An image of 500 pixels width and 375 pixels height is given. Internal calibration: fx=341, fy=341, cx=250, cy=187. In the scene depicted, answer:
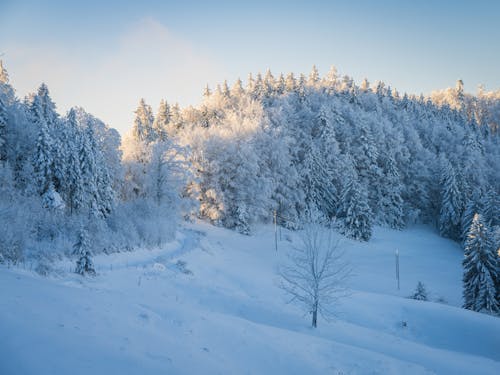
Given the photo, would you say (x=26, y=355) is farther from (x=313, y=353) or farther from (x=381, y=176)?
(x=381, y=176)

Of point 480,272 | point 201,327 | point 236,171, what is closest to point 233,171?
point 236,171

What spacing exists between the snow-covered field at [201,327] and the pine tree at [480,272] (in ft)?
11.9

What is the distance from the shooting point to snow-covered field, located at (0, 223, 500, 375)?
6301 millimetres

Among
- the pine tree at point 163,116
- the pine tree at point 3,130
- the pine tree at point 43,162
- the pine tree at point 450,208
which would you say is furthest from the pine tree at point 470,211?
the pine tree at point 3,130

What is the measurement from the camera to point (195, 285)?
18.5 m

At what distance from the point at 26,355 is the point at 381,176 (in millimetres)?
60026

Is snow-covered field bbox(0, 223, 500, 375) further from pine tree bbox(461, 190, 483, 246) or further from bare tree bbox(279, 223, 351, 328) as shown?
pine tree bbox(461, 190, 483, 246)

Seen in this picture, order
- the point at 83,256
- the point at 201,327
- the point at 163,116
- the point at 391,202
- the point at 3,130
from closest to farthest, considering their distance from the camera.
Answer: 1. the point at 201,327
2. the point at 83,256
3. the point at 3,130
4. the point at 391,202
5. the point at 163,116

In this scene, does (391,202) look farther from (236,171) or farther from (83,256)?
(83,256)

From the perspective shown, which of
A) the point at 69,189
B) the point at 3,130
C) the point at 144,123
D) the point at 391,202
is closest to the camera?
the point at 69,189

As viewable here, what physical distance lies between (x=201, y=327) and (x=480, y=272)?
25.2 metres

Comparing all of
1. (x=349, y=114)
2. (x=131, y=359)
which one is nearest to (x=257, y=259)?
(x=131, y=359)

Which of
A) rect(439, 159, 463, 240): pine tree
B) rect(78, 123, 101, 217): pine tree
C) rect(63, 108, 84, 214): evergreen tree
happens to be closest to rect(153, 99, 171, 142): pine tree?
rect(78, 123, 101, 217): pine tree

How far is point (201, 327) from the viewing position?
10289 millimetres
